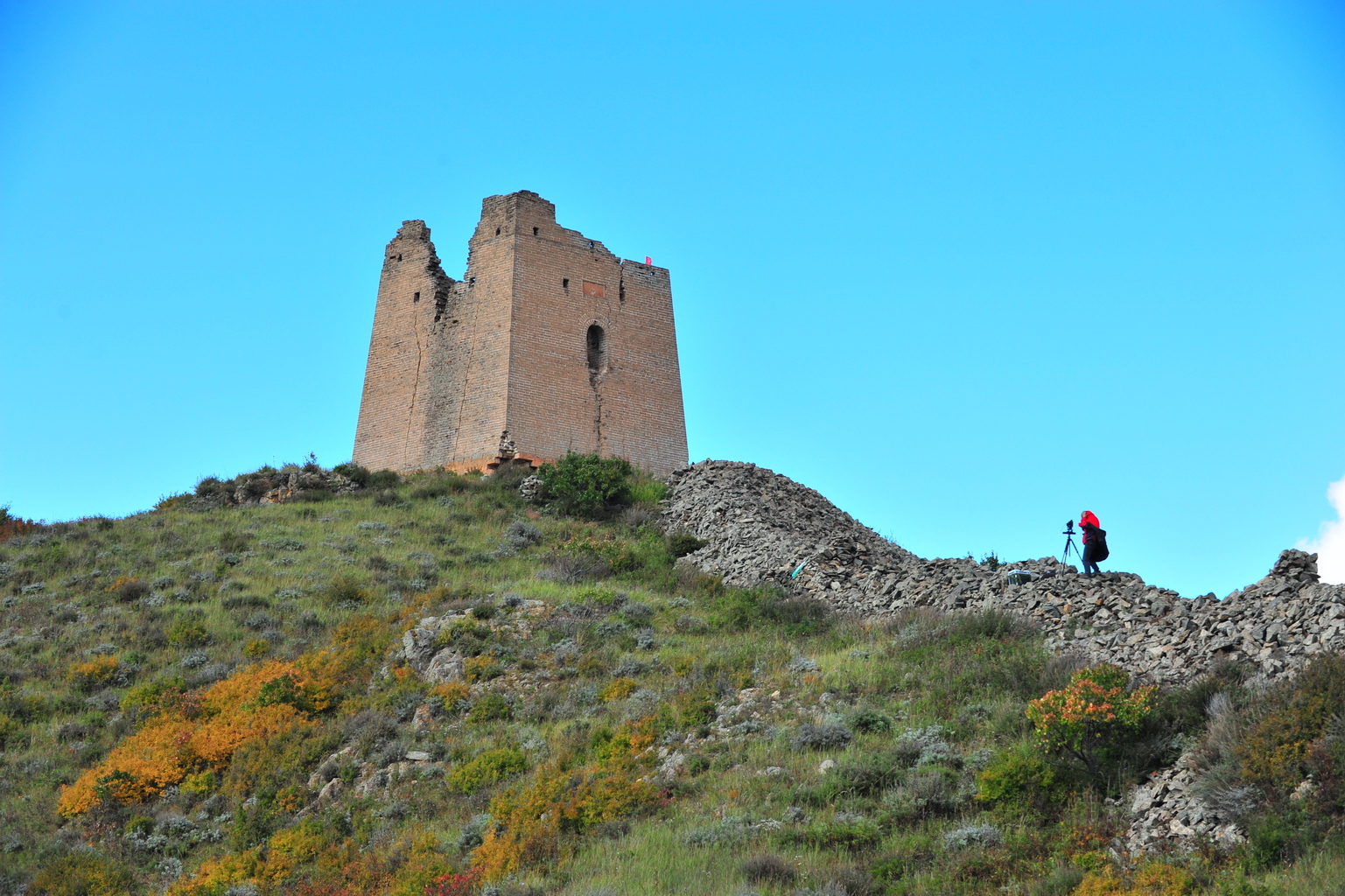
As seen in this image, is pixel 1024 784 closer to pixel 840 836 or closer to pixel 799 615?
pixel 840 836

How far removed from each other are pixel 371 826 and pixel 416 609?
5.94 metres

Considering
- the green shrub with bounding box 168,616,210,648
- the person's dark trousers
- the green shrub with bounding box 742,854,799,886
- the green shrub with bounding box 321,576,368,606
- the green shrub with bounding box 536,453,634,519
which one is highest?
the green shrub with bounding box 536,453,634,519

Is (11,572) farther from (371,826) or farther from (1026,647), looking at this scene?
(1026,647)

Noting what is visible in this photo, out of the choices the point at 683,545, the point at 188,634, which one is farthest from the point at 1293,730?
the point at 188,634

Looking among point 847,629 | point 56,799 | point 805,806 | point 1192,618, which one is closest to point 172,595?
point 56,799

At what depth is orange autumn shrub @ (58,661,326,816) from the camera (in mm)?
14805

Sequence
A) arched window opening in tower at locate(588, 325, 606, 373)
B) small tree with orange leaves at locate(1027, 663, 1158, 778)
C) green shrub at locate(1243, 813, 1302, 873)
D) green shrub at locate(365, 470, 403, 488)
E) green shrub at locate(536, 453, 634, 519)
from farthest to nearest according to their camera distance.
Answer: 1. arched window opening in tower at locate(588, 325, 606, 373)
2. green shrub at locate(365, 470, 403, 488)
3. green shrub at locate(536, 453, 634, 519)
4. small tree with orange leaves at locate(1027, 663, 1158, 778)
5. green shrub at locate(1243, 813, 1302, 873)

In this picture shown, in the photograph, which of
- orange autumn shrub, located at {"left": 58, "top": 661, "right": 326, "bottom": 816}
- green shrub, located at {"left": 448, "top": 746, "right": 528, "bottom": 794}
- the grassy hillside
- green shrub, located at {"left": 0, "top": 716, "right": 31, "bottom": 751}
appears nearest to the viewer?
the grassy hillside

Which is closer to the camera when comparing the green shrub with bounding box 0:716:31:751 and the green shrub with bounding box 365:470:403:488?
the green shrub with bounding box 0:716:31:751

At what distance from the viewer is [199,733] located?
1591 cm

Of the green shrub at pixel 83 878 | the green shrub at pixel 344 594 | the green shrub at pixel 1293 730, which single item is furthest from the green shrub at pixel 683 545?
the green shrub at pixel 1293 730

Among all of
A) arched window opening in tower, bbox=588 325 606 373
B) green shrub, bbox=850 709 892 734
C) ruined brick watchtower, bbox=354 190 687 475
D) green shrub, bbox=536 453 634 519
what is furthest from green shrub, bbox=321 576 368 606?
green shrub, bbox=850 709 892 734

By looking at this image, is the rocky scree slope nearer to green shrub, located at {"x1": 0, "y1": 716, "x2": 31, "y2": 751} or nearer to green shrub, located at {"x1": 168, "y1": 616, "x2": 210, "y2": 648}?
green shrub, located at {"x1": 168, "y1": 616, "x2": 210, "y2": 648}

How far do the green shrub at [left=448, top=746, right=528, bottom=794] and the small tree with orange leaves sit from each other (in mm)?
5753
